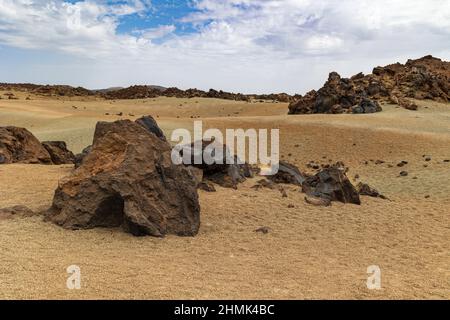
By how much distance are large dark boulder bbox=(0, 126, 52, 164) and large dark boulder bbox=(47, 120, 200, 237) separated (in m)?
6.31

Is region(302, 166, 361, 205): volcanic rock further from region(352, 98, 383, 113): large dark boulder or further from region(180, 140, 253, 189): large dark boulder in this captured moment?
region(352, 98, 383, 113): large dark boulder

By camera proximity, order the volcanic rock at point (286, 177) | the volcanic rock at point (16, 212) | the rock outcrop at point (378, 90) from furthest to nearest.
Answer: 1. the rock outcrop at point (378, 90)
2. the volcanic rock at point (286, 177)
3. the volcanic rock at point (16, 212)

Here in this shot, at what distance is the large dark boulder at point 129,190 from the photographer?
833cm

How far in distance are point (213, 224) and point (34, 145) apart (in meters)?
8.92

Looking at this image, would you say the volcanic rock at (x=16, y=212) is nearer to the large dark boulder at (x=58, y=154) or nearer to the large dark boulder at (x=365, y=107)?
the large dark boulder at (x=58, y=154)

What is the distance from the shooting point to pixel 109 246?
755 cm

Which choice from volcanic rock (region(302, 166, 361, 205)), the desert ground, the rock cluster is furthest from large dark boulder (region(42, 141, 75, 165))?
volcanic rock (region(302, 166, 361, 205))

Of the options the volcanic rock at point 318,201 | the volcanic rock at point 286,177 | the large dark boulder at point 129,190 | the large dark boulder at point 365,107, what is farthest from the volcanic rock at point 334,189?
the large dark boulder at point 365,107

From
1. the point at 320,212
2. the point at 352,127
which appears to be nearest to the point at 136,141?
the point at 320,212

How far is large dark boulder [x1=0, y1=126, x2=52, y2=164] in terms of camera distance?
1468 centimetres

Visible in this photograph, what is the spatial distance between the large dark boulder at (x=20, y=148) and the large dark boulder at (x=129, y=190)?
248 inches

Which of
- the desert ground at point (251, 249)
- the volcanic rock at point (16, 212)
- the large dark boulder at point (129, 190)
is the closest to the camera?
the desert ground at point (251, 249)

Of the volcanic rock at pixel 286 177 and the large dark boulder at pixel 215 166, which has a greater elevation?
the large dark boulder at pixel 215 166
